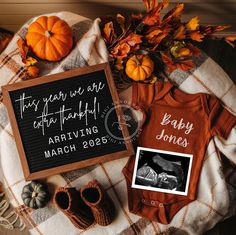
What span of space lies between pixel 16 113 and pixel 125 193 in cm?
48

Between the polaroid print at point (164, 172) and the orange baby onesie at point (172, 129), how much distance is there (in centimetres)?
2

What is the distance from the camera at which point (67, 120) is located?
1283 millimetres

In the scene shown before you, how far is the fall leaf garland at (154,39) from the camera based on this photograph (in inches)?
52.4

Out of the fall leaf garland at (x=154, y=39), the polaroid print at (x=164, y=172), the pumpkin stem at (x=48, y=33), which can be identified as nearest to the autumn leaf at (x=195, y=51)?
the fall leaf garland at (x=154, y=39)

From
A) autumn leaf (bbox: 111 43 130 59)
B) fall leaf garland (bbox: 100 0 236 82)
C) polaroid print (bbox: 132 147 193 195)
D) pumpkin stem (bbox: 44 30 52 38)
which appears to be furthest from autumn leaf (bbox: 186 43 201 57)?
pumpkin stem (bbox: 44 30 52 38)

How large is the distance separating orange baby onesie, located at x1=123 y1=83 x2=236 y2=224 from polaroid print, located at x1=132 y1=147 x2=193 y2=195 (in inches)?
0.6

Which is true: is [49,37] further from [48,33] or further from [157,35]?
[157,35]

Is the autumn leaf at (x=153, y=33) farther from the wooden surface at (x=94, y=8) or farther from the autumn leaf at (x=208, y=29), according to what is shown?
the wooden surface at (x=94, y=8)

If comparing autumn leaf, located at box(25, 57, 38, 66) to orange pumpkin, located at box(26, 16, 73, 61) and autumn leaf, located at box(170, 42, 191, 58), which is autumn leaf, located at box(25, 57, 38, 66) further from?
autumn leaf, located at box(170, 42, 191, 58)

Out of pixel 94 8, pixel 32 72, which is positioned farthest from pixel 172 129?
pixel 94 8

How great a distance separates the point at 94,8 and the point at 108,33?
0.40 meters

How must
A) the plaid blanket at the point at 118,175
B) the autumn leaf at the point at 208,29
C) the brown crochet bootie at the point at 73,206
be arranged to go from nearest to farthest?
the brown crochet bootie at the point at 73,206, the plaid blanket at the point at 118,175, the autumn leaf at the point at 208,29

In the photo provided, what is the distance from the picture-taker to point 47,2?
1.61 meters

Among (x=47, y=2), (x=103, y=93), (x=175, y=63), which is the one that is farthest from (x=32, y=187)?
(x=47, y=2)
